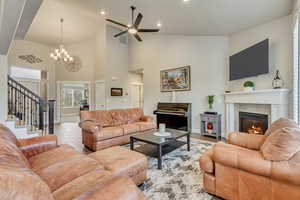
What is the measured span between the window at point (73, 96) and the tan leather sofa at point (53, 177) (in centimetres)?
921

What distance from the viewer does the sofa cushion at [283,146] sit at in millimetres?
1438

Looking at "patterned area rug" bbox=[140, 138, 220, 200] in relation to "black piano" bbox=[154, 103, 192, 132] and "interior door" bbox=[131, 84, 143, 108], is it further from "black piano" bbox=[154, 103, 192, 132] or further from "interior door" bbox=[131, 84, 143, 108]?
"interior door" bbox=[131, 84, 143, 108]

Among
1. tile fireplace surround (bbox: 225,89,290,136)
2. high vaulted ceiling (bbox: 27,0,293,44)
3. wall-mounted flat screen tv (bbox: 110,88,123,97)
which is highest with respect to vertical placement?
high vaulted ceiling (bbox: 27,0,293,44)

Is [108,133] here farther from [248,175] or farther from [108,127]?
[248,175]

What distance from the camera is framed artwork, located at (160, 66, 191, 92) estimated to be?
570 cm

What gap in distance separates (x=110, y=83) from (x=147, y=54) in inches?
83.9

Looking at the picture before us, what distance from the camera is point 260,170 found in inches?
58.9

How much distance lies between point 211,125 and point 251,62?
2.12 meters

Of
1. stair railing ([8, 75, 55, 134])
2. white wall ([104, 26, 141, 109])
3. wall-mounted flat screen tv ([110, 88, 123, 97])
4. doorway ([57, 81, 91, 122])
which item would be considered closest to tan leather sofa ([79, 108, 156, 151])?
stair railing ([8, 75, 55, 134])

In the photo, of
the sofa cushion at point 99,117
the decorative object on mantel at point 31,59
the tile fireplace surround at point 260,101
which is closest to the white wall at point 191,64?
the tile fireplace surround at point 260,101

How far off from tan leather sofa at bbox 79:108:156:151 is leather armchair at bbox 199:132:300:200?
240 cm

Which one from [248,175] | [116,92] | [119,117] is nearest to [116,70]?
[116,92]

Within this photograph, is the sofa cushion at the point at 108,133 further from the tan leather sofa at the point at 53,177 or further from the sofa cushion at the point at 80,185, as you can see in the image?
the sofa cushion at the point at 80,185

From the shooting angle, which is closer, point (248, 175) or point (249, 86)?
point (248, 175)
